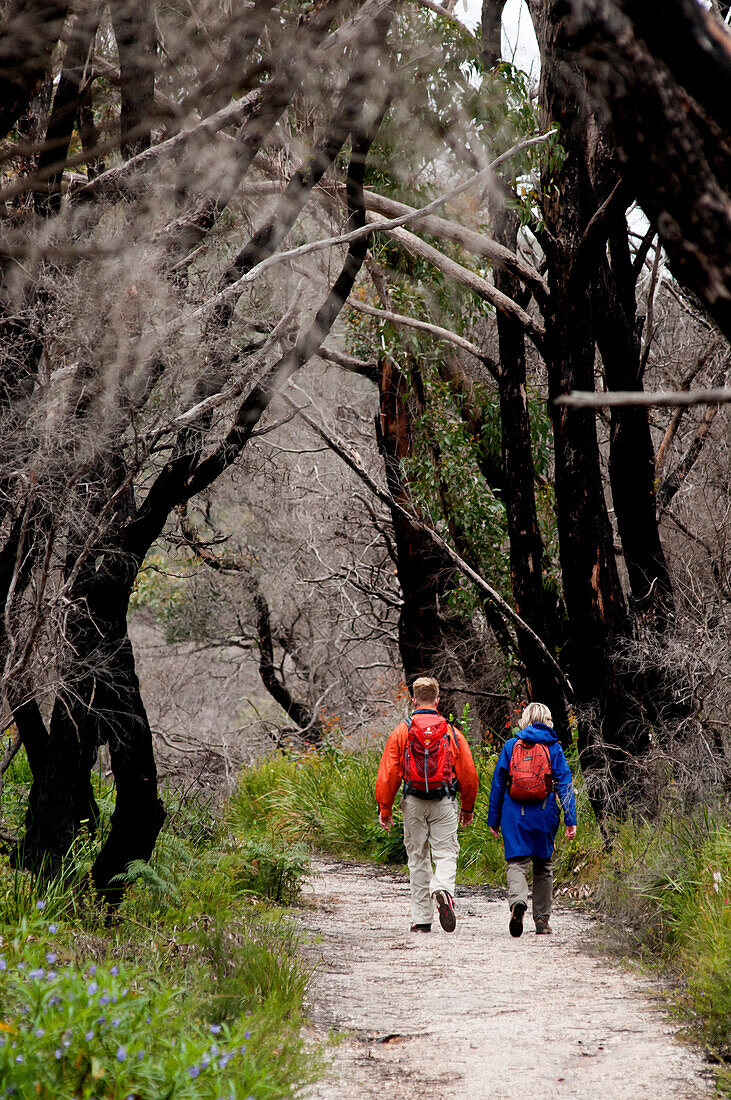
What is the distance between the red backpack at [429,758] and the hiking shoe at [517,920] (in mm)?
909

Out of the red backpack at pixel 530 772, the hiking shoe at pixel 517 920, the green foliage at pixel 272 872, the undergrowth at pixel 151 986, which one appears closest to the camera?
the undergrowth at pixel 151 986

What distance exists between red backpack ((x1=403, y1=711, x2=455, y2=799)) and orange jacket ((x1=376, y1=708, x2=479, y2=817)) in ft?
0.28

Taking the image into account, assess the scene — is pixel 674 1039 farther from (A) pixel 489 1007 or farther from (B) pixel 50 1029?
(B) pixel 50 1029

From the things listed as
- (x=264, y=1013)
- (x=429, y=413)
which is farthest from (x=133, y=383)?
(x=429, y=413)

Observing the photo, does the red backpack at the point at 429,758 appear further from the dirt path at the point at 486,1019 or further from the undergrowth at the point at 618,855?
the undergrowth at the point at 618,855

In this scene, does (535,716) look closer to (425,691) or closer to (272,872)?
(425,691)

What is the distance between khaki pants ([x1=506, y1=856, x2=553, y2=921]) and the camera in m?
7.05

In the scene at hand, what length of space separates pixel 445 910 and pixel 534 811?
0.96 metres

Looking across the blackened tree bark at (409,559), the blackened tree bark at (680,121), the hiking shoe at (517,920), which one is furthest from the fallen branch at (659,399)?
the blackened tree bark at (409,559)

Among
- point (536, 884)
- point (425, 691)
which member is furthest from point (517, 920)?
point (425, 691)

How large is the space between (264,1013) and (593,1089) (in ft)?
4.71

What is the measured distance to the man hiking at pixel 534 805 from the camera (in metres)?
7.07

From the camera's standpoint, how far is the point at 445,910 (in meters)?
6.79

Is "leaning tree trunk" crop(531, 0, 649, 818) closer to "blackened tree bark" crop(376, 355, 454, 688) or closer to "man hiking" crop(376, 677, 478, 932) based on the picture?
"man hiking" crop(376, 677, 478, 932)
